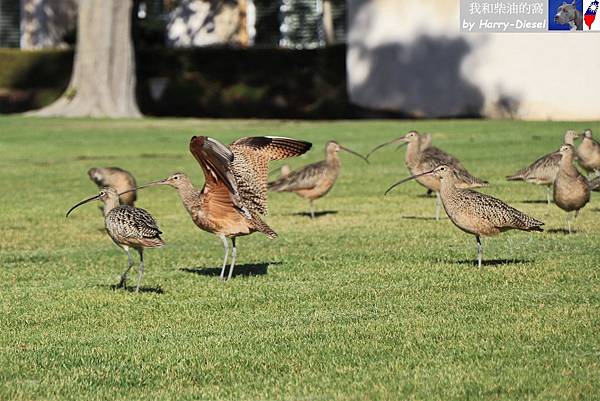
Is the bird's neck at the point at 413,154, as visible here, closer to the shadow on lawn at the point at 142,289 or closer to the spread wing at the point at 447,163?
the spread wing at the point at 447,163

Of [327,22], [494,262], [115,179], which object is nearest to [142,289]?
[494,262]

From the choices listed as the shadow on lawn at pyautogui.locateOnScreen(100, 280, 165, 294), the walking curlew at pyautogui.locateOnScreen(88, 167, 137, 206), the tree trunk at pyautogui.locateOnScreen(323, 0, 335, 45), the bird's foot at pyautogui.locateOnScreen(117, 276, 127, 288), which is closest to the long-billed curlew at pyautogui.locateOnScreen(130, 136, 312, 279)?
the shadow on lawn at pyautogui.locateOnScreen(100, 280, 165, 294)

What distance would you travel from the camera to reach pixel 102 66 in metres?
41.7

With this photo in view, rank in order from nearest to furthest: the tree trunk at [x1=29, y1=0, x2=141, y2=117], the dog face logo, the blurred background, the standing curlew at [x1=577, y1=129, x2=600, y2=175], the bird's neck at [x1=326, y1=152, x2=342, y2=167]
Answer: the bird's neck at [x1=326, y1=152, x2=342, y2=167], the standing curlew at [x1=577, y1=129, x2=600, y2=175], the dog face logo, the blurred background, the tree trunk at [x1=29, y1=0, x2=141, y2=117]

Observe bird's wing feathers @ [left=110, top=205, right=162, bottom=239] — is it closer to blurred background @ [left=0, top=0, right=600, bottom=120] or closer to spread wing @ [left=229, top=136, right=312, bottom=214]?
spread wing @ [left=229, top=136, right=312, bottom=214]

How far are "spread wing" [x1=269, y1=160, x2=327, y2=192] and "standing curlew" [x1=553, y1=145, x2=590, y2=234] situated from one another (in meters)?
4.08

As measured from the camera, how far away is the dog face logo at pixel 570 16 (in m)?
34.5

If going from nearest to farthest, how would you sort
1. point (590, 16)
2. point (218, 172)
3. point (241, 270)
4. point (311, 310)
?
point (311, 310)
point (218, 172)
point (241, 270)
point (590, 16)

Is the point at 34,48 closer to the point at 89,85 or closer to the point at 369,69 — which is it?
the point at 89,85

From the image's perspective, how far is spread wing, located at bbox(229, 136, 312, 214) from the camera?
12.5m

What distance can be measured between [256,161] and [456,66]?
27.1 m

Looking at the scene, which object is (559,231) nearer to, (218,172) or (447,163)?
(447,163)

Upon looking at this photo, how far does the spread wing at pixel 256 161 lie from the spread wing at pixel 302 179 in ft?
16.8

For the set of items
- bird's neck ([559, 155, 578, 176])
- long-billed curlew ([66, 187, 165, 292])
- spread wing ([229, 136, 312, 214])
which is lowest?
bird's neck ([559, 155, 578, 176])
